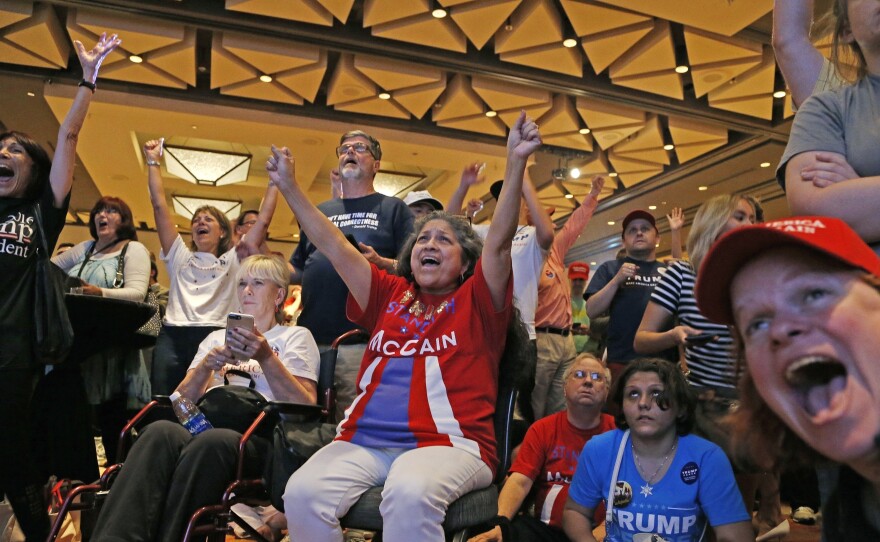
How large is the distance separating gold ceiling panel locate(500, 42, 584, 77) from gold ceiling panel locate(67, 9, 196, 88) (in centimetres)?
287

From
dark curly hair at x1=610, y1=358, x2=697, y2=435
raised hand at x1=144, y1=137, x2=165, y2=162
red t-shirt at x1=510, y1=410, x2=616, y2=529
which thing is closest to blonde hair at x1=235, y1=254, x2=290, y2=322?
red t-shirt at x1=510, y1=410, x2=616, y2=529

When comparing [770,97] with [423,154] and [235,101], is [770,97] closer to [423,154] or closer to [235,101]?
[423,154]

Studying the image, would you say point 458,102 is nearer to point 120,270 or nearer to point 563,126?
point 563,126

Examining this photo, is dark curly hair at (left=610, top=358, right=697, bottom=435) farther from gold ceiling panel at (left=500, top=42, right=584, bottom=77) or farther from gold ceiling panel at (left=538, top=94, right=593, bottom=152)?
gold ceiling panel at (left=538, top=94, right=593, bottom=152)

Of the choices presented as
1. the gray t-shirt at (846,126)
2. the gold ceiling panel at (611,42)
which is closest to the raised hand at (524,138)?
the gray t-shirt at (846,126)

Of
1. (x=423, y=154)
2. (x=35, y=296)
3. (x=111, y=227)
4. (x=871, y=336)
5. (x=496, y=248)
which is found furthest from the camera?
(x=423, y=154)

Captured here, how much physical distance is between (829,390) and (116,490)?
188 cm

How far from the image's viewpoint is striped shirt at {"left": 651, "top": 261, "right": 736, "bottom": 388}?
214 centimetres

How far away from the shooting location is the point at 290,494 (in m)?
1.70

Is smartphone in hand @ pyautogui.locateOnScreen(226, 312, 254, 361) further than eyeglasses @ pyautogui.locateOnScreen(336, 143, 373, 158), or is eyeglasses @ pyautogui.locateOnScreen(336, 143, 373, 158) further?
eyeglasses @ pyautogui.locateOnScreen(336, 143, 373, 158)

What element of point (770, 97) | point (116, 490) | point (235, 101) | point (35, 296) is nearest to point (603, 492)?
point (116, 490)

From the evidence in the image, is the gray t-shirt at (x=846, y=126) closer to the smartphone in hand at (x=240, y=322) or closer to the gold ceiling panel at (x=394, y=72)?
the smartphone in hand at (x=240, y=322)

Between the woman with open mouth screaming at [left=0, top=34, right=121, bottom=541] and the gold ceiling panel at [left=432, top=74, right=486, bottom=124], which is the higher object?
the gold ceiling panel at [left=432, top=74, right=486, bottom=124]

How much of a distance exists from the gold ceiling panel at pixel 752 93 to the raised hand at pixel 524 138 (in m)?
5.08
